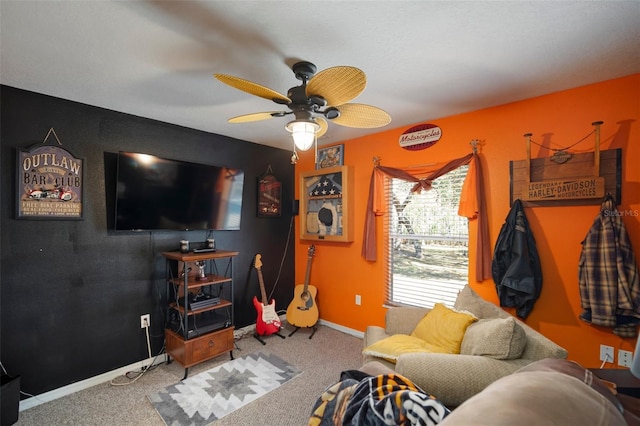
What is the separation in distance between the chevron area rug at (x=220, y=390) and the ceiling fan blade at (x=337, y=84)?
91.1 inches

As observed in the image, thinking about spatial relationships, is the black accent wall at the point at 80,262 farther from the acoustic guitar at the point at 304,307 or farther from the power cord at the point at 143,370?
the acoustic guitar at the point at 304,307

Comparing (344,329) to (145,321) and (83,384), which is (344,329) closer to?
(145,321)

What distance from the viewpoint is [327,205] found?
147 inches

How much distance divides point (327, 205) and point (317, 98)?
2.21 m

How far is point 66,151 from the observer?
2.36m

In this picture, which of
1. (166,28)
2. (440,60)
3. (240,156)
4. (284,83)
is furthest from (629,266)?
(240,156)

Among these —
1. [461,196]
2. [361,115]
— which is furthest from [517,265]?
[361,115]

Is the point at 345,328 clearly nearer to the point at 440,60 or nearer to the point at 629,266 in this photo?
the point at 629,266

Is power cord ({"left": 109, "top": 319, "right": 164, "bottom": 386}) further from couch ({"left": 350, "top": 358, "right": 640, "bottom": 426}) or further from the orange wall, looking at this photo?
the orange wall

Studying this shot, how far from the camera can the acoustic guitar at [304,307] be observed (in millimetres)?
3584

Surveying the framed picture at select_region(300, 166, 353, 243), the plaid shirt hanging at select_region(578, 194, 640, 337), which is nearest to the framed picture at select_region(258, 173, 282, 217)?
the framed picture at select_region(300, 166, 353, 243)

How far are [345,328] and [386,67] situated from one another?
299 centimetres

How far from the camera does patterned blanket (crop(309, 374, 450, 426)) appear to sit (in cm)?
81

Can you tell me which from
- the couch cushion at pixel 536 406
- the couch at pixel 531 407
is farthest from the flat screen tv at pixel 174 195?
the couch cushion at pixel 536 406
